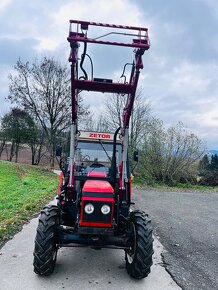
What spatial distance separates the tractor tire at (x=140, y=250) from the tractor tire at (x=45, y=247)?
1180 millimetres

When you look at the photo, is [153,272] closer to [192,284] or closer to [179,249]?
[192,284]

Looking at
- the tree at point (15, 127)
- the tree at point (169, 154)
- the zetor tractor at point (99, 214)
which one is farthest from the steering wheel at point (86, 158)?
the tree at point (15, 127)

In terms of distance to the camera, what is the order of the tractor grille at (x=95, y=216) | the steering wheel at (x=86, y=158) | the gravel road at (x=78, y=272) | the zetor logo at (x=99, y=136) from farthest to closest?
the zetor logo at (x=99, y=136)
the steering wheel at (x=86, y=158)
the tractor grille at (x=95, y=216)
the gravel road at (x=78, y=272)

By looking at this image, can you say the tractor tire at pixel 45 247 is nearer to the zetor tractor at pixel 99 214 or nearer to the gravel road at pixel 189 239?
the zetor tractor at pixel 99 214

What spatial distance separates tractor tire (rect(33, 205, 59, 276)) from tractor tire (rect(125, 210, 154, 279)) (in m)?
1.18

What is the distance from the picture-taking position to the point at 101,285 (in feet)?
14.7

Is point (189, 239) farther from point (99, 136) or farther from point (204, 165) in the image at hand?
point (204, 165)

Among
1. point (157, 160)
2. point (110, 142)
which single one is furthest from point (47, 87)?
point (110, 142)

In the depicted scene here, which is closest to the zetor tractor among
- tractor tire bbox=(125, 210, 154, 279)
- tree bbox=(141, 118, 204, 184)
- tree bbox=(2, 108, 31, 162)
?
tractor tire bbox=(125, 210, 154, 279)

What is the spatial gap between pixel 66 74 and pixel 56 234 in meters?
25.1

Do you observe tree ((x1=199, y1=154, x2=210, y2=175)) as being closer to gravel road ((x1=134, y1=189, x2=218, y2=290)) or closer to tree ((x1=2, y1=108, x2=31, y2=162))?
gravel road ((x1=134, y1=189, x2=218, y2=290))

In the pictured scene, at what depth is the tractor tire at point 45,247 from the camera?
4523mm

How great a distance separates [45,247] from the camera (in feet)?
14.9

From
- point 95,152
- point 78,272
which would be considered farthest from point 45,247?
point 95,152
